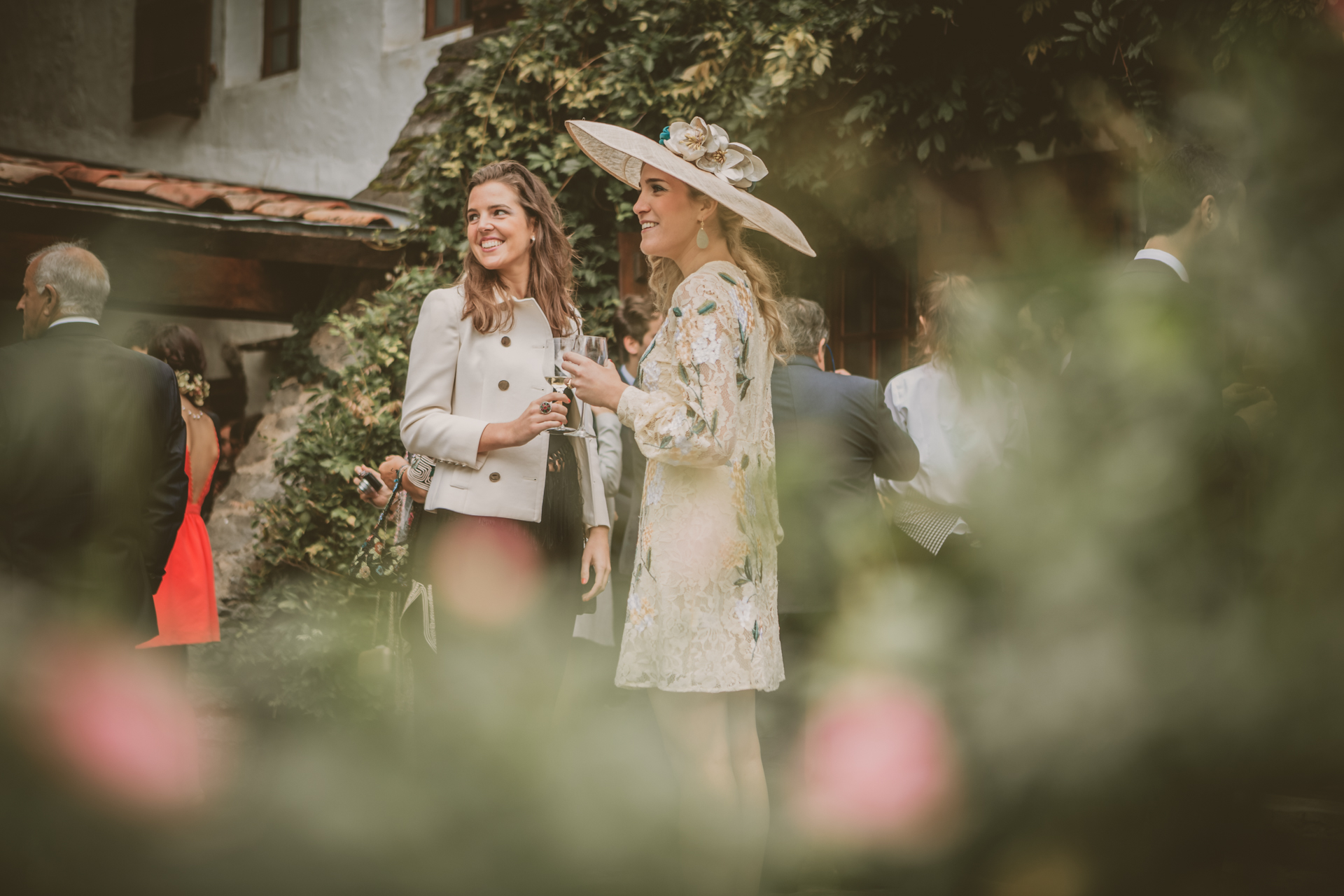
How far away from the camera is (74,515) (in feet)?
9.06

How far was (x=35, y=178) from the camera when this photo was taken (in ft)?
20.1

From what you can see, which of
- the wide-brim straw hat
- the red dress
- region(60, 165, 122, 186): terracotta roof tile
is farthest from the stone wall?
the wide-brim straw hat

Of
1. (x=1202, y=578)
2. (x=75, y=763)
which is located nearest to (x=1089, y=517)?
(x=1202, y=578)

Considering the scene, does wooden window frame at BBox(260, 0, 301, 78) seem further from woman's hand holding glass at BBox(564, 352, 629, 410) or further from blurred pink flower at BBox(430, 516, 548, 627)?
woman's hand holding glass at BBox(564, 352, 629, 410)

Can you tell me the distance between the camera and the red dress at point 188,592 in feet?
12.2

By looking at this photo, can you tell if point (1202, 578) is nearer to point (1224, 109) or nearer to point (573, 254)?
→ point (1224, 109)

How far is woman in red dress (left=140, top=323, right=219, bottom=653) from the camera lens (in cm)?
374

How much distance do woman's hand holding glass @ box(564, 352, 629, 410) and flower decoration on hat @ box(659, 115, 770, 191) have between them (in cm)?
52

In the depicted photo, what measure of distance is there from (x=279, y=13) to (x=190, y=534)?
678 centimetres

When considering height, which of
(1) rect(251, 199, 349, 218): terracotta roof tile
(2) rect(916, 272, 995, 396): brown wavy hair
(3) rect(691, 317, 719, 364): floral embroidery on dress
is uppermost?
(1) rect(251, 199, 349, 218): terracotta roof tile

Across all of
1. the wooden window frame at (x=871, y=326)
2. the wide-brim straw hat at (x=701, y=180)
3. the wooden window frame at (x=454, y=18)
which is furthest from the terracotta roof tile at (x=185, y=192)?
the wide-brim straw hat at (x=701, y=180)

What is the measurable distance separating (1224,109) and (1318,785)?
0.34 meters

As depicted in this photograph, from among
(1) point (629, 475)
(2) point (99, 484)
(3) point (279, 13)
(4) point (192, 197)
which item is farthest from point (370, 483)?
(3) point (279, 13)

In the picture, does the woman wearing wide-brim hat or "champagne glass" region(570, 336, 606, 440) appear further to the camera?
"champagne glass" region(570, 336, 606, 440)
